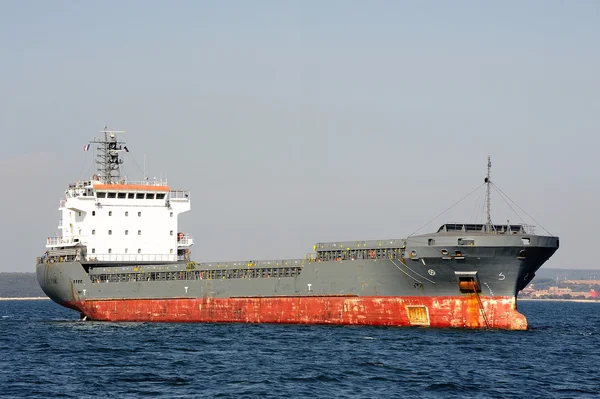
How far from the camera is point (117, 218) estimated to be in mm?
54750

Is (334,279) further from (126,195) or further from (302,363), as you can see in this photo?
(126,195)

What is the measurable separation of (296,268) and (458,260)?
10.1 meters

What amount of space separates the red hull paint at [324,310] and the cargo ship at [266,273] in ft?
0.19

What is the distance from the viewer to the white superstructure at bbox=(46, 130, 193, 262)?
2141 inches

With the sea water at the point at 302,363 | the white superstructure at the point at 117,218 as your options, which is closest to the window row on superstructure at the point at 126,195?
the white superstructure at the point at 117,218

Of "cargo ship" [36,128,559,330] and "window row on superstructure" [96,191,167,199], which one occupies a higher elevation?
"window row on superstructure" [96,191,167,199]

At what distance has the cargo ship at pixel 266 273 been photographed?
40.9 m

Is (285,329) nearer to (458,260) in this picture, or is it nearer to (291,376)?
(458,260)

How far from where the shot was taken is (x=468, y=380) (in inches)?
1144

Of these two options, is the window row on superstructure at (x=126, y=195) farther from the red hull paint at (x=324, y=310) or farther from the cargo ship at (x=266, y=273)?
the red hull paint at (x=324, y=310)

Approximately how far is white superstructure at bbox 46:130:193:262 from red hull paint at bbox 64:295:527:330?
12.5 feet

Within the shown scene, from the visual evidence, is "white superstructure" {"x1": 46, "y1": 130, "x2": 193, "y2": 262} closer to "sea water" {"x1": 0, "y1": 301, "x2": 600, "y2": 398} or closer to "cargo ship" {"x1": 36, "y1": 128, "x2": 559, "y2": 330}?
"cargo ship" {"x1": 36, "y1": 128, "x2": 559, "y2": 330}

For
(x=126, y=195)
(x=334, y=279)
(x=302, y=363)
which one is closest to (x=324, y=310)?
(x=334, y=279)

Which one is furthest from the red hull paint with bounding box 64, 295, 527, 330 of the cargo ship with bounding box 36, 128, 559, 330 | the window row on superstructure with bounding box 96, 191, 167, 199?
the window row on superstructure with bounding box 96, 191, 167, 199
